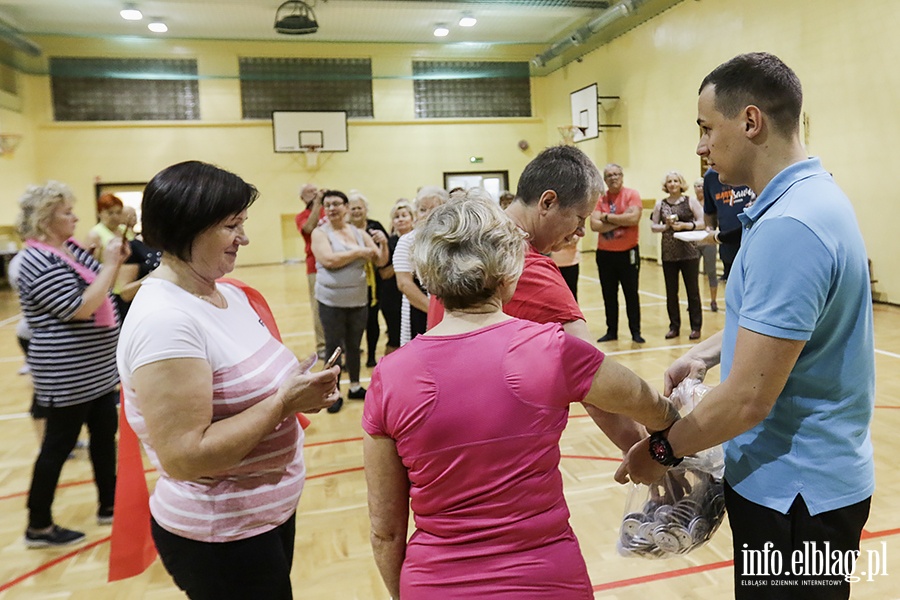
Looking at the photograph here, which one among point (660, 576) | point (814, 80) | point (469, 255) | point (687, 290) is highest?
point (814, 80)

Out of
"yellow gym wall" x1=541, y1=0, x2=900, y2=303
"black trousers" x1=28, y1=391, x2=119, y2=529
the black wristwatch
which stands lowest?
"black trousers" x1=28, y1=391, x2=119, y2=529

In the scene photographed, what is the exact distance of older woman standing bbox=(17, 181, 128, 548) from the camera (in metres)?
2.95

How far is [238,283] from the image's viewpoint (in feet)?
5.98

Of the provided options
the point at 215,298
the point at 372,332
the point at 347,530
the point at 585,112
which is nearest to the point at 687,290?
the point at 372,332

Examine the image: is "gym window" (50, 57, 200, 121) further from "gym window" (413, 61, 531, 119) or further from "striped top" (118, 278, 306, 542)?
"striped top" (118, 278, 306, 542)

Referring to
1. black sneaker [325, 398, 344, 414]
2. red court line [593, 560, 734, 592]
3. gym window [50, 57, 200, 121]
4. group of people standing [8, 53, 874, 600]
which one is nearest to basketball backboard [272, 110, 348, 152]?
gym window [50, 57, 200, 121]

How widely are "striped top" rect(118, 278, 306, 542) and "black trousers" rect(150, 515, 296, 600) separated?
3 cm

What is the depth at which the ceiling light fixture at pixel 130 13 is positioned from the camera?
13.8 metres

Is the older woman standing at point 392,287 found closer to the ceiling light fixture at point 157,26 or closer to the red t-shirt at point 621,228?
the red t-shirt at point 621,228

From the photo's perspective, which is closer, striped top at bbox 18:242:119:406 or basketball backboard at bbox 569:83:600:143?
striped top at bbox 18:242:119:406

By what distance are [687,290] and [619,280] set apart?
2.28ft

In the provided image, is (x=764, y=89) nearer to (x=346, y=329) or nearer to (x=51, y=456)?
(x=51, y=456)

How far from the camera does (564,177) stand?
5.88 ft

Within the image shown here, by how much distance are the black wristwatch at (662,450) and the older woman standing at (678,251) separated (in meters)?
5.58
